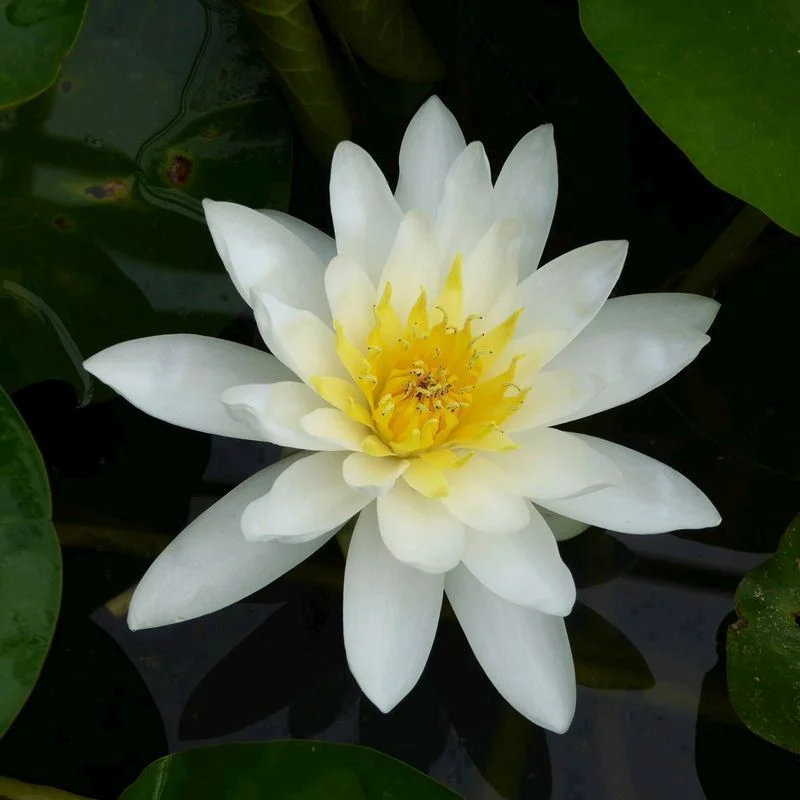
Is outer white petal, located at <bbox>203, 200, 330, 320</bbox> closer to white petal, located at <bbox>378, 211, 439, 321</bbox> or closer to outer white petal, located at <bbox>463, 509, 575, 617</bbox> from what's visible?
white petal, located at <bbox>378, 211, 439, 321</bbox>

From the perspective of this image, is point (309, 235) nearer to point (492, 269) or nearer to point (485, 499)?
point (492, 269)

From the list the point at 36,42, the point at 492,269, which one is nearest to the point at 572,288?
the point at 492,269

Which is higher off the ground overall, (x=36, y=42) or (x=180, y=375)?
(x=36, y=42)

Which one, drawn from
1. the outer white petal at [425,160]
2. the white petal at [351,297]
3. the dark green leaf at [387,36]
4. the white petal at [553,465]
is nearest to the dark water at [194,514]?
the dark green leaf at [387,36]

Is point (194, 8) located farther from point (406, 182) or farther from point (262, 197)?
point (406, 182)

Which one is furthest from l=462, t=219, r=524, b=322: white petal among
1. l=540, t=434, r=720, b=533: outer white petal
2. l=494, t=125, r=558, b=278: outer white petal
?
l=540, t=434, r=720, b=533: outer white petal

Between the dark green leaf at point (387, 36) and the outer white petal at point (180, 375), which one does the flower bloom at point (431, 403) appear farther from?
the dark green leaf at point (387, 36)

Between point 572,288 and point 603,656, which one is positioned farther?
point 603,656

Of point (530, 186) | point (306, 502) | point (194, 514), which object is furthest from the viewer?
point (194, 514)
